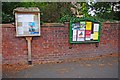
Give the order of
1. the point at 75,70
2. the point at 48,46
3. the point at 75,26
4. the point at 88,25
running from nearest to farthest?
the point at 75,70 < the point at 48,46 < the point at 75,26 < the point at 88,25

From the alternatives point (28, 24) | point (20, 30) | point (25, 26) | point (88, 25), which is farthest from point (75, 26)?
point (20, 30)

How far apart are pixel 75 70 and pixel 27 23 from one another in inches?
90.8

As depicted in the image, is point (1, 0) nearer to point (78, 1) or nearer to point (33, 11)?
point (33, 11)

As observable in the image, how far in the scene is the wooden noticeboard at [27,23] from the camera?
7.54m

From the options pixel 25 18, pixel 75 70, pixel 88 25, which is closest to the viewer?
pixel 75 70

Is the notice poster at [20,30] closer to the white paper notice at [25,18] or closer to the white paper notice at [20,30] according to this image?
the white paper notice at [20,30]

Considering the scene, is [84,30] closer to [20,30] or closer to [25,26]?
[25,26]

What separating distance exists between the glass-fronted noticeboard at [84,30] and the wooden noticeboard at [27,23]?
1.30 metres

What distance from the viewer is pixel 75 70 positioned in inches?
273

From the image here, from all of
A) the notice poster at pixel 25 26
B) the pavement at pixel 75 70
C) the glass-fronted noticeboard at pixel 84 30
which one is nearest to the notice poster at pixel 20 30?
the notice poster at pixel 25 26

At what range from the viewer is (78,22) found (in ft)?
26.9

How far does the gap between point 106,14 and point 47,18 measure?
290 cm

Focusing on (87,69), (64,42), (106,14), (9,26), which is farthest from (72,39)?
(106,14)

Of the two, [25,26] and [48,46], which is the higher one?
[25,26]
